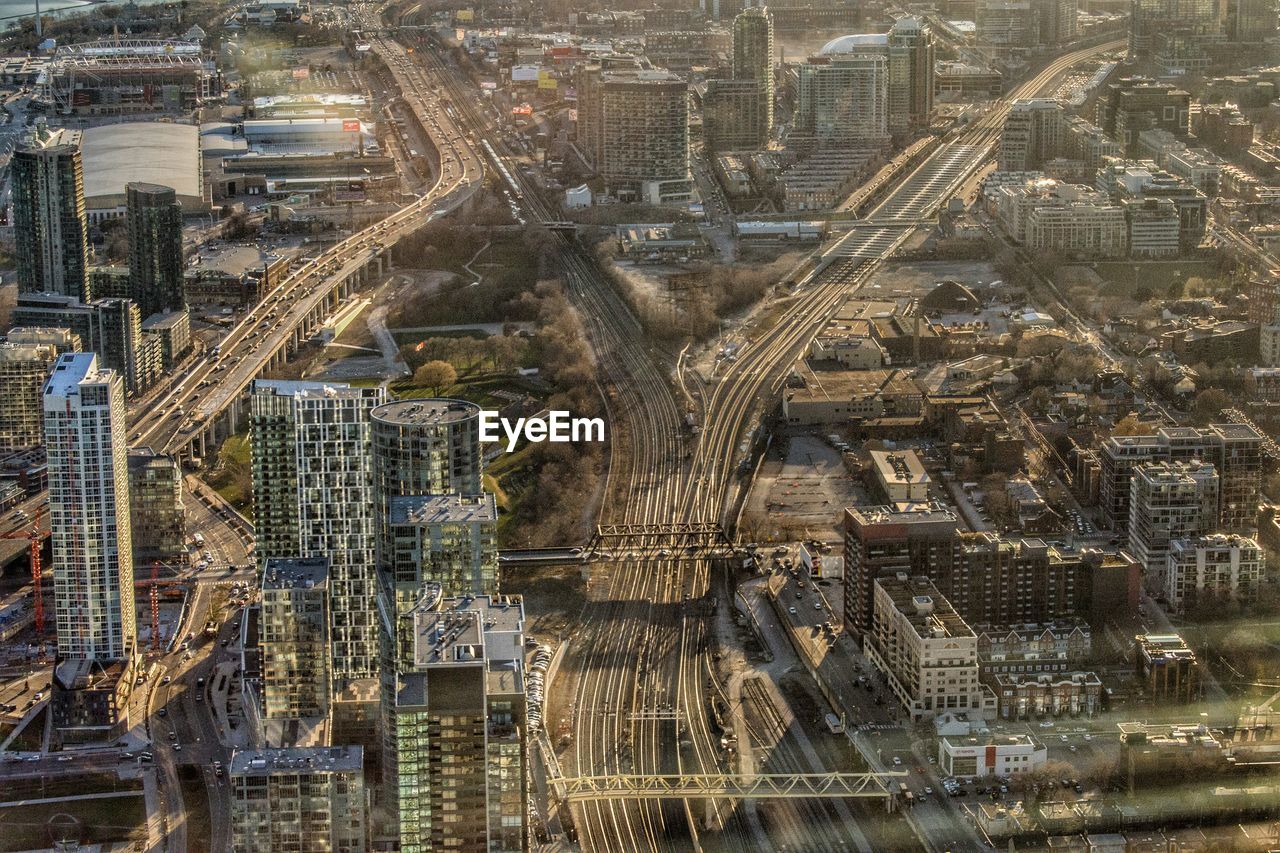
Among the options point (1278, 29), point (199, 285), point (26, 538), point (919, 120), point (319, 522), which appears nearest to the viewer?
point (319, 522)

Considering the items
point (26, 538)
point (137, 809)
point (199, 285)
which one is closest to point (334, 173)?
point (199, 285)

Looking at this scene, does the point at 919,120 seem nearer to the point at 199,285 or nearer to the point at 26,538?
the point at 199,285

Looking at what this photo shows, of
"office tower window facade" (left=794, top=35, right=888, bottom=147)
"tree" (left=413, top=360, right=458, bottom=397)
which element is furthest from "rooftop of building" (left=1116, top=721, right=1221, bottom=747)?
"office tower window facade" (left=794, top=35, right=888, bottom=147)

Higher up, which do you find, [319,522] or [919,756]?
[319,522]

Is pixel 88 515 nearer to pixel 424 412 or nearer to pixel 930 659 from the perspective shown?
pixel 424 412

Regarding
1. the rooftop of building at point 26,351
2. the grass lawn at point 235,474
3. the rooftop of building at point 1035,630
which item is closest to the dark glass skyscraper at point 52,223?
the rooftop of building at point 26,351

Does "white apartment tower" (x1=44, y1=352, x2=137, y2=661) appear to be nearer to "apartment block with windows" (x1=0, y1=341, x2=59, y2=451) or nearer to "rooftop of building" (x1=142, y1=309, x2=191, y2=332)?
"apartment block with windows" (x1=0, y1=341, x2=59, y2=451)
